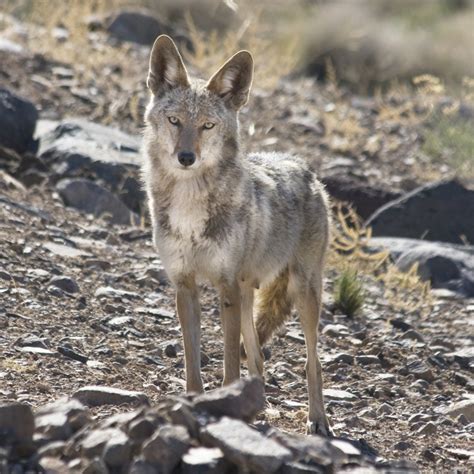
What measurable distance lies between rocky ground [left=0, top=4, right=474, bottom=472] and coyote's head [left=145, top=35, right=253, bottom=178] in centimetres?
129

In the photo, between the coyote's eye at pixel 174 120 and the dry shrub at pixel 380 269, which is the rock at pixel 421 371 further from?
the coyote's eye at pixel 174 120

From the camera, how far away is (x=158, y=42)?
21.0 feet

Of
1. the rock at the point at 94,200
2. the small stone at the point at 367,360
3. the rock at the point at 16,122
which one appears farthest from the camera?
the rock at the point at 16,122

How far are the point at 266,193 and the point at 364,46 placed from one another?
52.6ft

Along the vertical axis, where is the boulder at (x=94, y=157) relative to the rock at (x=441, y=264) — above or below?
above

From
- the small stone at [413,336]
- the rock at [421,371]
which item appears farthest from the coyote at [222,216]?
the small stone at [413,336]

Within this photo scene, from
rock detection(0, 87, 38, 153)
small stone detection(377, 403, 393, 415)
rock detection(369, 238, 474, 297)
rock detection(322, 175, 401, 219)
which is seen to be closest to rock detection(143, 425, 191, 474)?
small stone detection(377, 403, 393, 415)

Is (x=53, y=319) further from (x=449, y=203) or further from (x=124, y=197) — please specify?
(x=449, y=203)

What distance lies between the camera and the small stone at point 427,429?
6336 mm

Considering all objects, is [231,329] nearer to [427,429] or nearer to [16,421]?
[427,429]

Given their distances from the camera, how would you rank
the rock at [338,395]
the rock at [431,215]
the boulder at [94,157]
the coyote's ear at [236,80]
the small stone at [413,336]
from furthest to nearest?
1. the rock at [431,215]
2. the boulder at [94,157]
3. the small stone at [413,336]
4. the rock at [338,395]
5. the coyote's ear at [236,80]

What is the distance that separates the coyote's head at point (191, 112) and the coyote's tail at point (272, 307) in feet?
3.49

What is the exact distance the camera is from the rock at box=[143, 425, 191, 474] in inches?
171

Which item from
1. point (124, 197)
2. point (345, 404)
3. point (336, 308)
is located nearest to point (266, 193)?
point (345, 404)
